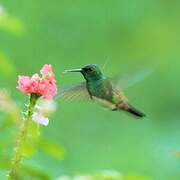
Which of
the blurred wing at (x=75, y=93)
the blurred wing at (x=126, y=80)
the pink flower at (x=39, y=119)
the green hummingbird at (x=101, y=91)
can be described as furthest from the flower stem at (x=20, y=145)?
the blurred wing at (x=126, y=80)

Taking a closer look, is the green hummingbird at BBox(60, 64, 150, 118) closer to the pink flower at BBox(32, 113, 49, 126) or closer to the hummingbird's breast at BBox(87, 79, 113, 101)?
the hummingbird's breast at BBox(87, 79, 113, 101)

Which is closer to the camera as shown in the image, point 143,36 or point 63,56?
point 63,56

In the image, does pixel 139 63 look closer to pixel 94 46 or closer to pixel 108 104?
pixel 108 104

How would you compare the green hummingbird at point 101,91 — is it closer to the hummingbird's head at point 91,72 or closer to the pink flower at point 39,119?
the hummingbird's head at point 91,72

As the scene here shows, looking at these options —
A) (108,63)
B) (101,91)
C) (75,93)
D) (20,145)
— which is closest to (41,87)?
(20,145)

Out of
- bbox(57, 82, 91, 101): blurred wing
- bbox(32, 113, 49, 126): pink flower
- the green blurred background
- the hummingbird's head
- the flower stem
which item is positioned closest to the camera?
the flower stem

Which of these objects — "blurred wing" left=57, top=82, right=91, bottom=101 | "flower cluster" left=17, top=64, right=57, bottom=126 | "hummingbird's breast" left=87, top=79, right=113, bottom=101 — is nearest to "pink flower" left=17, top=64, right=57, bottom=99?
"flower cluster" left=17, top=64, right=57, bottom=126

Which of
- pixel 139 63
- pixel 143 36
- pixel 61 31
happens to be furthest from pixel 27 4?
pixel 139 63
